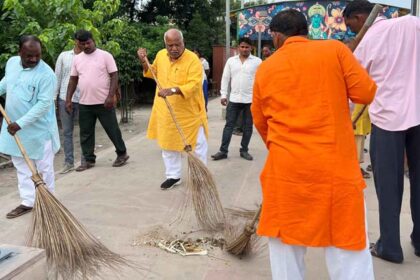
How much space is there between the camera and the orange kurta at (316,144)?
2107 millimetres

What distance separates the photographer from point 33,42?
3.80 metres

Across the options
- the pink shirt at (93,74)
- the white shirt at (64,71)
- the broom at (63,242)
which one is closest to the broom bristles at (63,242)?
the broom at (63,242)

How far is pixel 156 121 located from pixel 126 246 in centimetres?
190

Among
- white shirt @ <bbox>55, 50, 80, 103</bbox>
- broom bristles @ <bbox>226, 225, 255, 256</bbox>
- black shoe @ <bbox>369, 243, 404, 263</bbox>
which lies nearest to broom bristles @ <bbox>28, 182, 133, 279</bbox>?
broom bristles @ <bbox>226, 225, 255, 256</bbox>

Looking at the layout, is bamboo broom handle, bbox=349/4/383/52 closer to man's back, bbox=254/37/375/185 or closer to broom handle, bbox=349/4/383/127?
broom handle, bbox=349/4/383/127

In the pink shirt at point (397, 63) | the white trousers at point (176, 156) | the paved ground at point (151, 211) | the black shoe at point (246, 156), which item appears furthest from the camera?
the black shoe at point (246, 156)

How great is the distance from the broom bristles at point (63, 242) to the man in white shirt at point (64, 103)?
2.93 metres

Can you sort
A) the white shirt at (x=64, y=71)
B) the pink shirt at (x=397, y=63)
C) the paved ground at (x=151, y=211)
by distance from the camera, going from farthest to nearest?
the white shirt at (x=64, y=71) → the paved ground at (x=151, y=211) → the pink shirt at (x=397, y=63)

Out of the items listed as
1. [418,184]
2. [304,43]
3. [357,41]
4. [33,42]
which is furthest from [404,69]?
[33,42]

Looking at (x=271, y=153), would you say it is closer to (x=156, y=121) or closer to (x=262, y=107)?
(x=262, y=107)

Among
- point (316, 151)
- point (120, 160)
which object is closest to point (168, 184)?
point (120, 160)

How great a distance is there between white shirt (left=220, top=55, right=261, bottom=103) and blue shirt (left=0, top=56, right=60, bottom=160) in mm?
3047

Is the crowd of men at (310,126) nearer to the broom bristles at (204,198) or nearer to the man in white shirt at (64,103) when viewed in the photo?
the broom bristles at (204,198)

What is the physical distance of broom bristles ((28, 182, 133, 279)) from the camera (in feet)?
9.46
